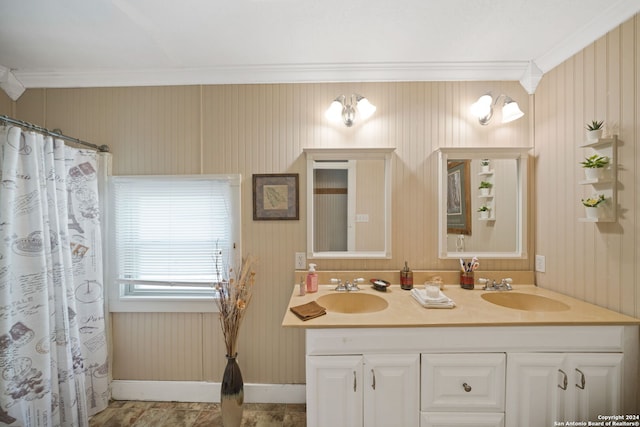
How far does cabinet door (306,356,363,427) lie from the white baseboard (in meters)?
0.64

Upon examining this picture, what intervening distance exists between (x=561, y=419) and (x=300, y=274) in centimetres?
153

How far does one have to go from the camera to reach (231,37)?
1481 mm

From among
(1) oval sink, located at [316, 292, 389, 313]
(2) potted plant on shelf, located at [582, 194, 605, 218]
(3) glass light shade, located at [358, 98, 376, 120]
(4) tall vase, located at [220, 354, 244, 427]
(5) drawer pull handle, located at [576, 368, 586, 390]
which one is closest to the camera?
(5) drawer pull handle, located at [576, 368, 586, 390]

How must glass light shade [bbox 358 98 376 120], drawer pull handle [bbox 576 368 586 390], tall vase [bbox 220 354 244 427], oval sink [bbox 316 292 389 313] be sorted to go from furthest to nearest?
glass light shade [bbox 358 98 376 120]
oval sink [bbox 316 292 389 313]
tall vase [bbox 220 354 244 427]
drawer pull handle [bbox 576 368 586 390]

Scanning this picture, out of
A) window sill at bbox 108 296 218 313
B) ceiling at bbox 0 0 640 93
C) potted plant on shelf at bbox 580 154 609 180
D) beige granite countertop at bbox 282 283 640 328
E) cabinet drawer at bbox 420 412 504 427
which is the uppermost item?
ceiling at bbox 0 0 640 93

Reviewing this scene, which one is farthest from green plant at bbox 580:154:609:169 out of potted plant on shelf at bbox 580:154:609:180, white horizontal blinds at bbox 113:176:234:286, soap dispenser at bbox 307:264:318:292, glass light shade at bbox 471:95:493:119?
white horizontal blinds at bbox 113:176:234:286

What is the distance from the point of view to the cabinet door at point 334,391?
1200 millimetres

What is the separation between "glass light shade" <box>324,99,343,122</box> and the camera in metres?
1.72

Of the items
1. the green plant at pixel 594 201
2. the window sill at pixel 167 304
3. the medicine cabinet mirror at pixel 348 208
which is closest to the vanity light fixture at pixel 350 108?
the medicine cabinet mirror at pixel 348 208

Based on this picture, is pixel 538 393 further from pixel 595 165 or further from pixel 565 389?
pixel 595 165

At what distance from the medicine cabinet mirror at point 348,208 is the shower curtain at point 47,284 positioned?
1.49m

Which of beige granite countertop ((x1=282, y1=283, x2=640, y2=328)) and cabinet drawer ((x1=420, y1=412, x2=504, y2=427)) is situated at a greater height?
beige granite countertop ((x1=282, y1=283, x2=640, y2=328))

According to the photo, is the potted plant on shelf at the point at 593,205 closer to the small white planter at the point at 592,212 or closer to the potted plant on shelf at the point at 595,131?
the small white planter at the point at 592,212

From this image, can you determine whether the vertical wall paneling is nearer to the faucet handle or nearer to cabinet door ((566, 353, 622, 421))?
the faucet handle
